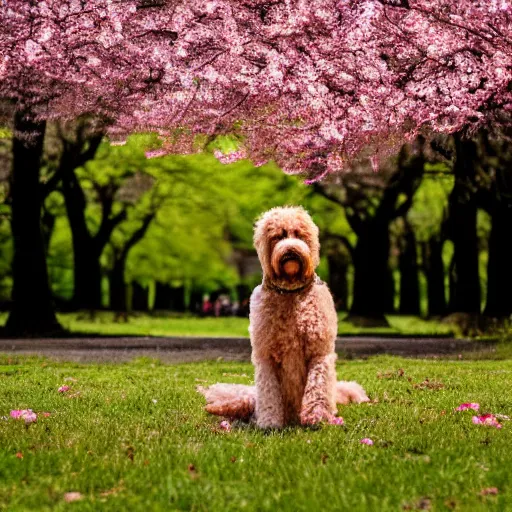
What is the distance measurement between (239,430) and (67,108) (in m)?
8.89

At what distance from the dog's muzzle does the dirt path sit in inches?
301

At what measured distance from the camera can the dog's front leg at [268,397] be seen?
20.9 feet

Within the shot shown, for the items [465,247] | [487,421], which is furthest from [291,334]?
[465,247]

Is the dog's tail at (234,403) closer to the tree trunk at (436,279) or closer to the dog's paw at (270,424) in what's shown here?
the dog's paw at (270,424)

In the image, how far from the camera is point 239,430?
6.25 meters

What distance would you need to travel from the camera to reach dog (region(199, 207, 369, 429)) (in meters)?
6.15

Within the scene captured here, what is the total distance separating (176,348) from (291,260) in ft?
35.1

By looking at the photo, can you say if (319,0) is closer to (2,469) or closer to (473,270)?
(2,469)

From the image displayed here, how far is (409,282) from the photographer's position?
41.0 meters

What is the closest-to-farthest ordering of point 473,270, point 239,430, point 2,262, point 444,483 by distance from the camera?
point 444,483 → point 239,430 → point 473,270 → point 2,262

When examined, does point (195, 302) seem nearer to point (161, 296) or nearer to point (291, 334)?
point (161, 296)

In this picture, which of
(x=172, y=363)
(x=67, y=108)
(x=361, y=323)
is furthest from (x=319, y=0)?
(x=361, y=323)

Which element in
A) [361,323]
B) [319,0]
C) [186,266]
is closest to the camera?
[319,0]

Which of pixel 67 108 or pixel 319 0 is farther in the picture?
pixel 67 108
